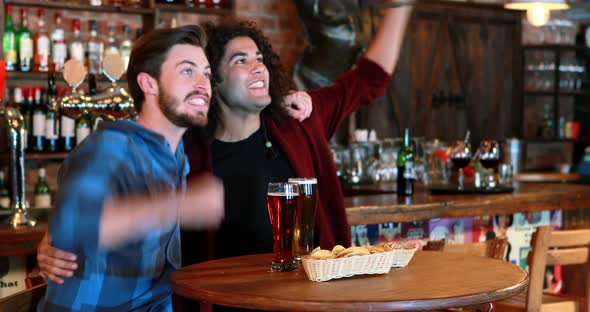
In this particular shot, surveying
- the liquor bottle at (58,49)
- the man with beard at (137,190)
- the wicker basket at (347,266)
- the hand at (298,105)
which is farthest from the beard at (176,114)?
the liquor bottle at (58,49)

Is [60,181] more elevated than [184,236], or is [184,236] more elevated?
[60,181]

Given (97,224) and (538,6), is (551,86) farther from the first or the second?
(97,224)

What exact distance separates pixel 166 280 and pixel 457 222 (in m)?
2.16

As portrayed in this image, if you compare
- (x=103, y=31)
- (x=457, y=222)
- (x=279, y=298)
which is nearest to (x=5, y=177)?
(x=103, y=31)

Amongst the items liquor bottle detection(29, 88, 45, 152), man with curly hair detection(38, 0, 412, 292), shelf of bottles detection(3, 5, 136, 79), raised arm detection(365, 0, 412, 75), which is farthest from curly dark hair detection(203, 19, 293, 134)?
liquor bottle detection(29, 88, 45, 152)

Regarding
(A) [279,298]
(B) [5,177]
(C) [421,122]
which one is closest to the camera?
(A) [279,298]

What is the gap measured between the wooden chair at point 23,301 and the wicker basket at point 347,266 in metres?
0.60

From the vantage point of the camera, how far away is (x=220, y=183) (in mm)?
2576

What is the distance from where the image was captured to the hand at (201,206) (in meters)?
2.35

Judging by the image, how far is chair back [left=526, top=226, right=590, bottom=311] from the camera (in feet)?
10.3

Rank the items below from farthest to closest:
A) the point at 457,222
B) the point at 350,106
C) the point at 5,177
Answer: the point at 5,177 → the point at 457,222 → the point at 350,106

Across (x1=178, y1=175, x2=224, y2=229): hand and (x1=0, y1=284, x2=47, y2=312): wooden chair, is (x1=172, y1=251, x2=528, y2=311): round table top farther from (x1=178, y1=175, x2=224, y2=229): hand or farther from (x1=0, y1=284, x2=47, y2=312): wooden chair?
(x1=0, y1=284, x2=47, y2=312): wooden chair

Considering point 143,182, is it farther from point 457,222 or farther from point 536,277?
point 457,222

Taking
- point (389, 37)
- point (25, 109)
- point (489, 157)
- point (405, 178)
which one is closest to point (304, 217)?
point (389, 37)
